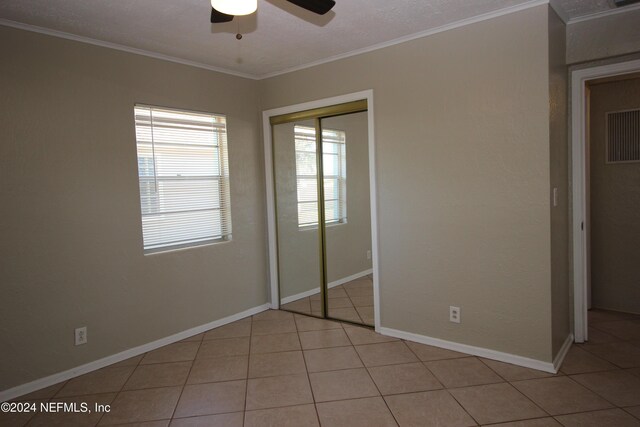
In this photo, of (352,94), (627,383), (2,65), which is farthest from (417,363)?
(2,65)

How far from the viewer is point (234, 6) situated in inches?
67.7

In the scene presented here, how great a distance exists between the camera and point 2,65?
2525mm

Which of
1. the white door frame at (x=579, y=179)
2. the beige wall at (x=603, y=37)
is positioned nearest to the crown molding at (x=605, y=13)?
the beige wall at (x=603, y=37)

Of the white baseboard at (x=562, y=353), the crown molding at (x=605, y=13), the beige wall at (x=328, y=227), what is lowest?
the white baseboard at (x=562, y=353)

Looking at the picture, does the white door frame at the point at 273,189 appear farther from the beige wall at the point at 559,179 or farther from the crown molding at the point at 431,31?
the beige wall at the point at 559,179

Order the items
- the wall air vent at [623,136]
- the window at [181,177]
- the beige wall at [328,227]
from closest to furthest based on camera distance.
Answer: the window at [181,177]
the beige wall at [328,227]
the wall air vent at [623,136]

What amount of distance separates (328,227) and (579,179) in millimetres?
2099

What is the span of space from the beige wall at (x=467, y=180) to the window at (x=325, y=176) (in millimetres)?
469

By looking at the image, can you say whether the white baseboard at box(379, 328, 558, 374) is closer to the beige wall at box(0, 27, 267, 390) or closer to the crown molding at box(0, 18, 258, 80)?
the beige wall at box(0, 27, 267, 390)

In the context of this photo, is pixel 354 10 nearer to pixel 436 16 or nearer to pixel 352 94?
pixel 436 16

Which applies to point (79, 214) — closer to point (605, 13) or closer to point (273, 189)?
point (273, 189)

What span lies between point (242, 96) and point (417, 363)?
291cm

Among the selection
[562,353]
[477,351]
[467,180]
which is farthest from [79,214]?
[562,353]

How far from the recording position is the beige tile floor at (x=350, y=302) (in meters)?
3.62
